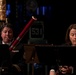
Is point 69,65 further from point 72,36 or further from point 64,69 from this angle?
point 72,36

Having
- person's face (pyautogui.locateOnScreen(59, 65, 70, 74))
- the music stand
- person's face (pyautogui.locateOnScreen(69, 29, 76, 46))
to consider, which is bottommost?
person's face (pyautogui.locateOnScreen(59, 65, 70, 74))

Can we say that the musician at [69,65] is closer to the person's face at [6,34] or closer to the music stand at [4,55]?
the music stand at [4,55]

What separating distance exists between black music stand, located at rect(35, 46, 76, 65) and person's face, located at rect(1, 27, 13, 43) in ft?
2.93

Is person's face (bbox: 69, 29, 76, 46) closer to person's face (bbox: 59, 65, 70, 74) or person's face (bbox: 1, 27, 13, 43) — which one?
person's face (bbox: 59, 65, 70, 74)

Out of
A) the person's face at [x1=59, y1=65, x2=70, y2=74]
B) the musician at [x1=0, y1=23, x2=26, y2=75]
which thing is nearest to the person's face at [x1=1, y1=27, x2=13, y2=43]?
the musician at [x1=0, y1=23, x2=26, y2=75]

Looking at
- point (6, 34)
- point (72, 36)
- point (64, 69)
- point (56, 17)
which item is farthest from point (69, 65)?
point (56, 17)

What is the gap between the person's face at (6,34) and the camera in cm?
342

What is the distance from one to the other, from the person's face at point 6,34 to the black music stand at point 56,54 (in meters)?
0.89

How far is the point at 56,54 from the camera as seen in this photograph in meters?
2.60

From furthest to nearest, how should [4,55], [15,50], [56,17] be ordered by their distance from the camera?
[56,17] < [15,50] < [4,55]

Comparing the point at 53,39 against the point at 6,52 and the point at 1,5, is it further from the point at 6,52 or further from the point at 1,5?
the point at 6,52

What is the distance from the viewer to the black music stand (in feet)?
8.37

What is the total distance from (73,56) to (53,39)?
4396mm

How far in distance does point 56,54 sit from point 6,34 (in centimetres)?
99
